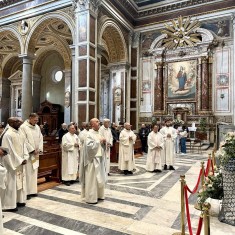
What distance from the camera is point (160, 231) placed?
134 inches

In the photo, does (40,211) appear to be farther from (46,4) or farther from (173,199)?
(46,4)

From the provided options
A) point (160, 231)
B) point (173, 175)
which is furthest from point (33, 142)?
point (173, 175)

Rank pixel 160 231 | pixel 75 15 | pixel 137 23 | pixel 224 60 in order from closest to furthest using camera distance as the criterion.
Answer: pixel 160 231, pixel 75 15, pixel 224 60, pixel 137 23

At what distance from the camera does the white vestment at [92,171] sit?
4.52 meters

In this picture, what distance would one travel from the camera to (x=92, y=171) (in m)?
4.56

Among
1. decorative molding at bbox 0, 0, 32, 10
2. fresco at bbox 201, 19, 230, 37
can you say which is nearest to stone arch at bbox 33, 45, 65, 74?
decorative molding at bbox 0, 0, 32, 10

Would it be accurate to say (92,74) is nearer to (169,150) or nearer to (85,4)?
(85,4)

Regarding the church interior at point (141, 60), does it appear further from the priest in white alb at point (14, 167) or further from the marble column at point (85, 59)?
the priest in white alb at point (14, 167)

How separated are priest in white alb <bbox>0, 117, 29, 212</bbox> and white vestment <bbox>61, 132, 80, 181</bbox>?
1679mm

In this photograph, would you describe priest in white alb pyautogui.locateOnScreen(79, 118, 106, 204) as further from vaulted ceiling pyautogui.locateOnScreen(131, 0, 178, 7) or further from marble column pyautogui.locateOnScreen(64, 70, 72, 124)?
vaulted ceiling pyautogui.locateOnScreen(131, 0, 178, 7)

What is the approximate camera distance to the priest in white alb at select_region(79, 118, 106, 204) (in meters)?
4.52

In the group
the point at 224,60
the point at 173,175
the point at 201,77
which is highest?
the point at 224,60

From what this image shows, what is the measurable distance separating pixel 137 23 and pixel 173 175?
40.8 feet

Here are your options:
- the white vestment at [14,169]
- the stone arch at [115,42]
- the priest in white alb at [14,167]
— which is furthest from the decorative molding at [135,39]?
the white vestment at [14,169]
